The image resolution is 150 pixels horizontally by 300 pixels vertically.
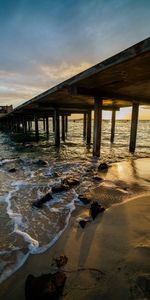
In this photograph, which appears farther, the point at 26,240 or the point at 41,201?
the point at 41,201

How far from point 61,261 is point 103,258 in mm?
498

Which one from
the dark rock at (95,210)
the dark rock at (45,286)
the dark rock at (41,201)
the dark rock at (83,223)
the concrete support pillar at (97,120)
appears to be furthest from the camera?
the concrete support pillar at (97,120)

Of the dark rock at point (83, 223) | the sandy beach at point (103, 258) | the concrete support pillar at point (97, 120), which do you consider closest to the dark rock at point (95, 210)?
the sandy beach at point (103, 258)

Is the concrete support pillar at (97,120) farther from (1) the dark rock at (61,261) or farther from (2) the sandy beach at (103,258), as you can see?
(1) the dark rock at (61,261)

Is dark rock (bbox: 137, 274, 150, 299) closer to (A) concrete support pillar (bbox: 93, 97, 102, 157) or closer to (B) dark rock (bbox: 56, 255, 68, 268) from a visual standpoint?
(B) dark rock (bbox: 56, 255, 68, 268)

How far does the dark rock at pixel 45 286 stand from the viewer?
144 centimetres

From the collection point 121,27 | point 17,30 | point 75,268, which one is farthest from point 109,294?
point 17,30

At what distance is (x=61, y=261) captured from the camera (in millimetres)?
1886

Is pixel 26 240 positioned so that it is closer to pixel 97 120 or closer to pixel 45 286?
pixel 45 286

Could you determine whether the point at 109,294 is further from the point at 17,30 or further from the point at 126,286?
the point at 17,30

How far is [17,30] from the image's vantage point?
20.1ft

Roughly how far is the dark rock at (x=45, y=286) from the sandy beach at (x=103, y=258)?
0.07 metres

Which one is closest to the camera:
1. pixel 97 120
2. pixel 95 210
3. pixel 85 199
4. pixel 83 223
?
pixel 83 223

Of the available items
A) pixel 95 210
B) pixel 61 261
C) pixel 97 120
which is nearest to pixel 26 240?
pixel 61 261
